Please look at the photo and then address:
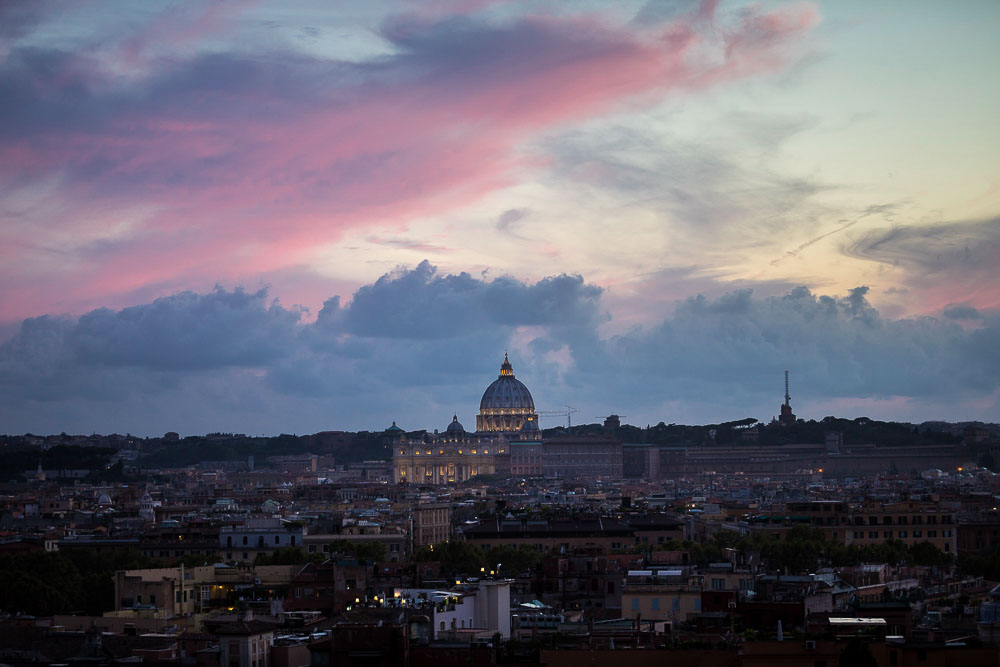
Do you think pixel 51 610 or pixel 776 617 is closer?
pixel 776 617

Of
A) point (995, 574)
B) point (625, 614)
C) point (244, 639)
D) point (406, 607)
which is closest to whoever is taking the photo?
point (244, 639)

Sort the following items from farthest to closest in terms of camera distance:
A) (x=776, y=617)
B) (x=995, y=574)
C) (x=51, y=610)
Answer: (x=995, y=574), (x=51, y=610), (x=776, y=617)

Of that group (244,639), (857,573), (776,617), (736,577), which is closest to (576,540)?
(857,573)

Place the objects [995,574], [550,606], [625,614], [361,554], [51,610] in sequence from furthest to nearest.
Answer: [361,554]
[995,574]
[51,610]
[550,606]
[625,614]

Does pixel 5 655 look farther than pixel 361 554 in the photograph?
No

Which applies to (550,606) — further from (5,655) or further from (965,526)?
(965,526)

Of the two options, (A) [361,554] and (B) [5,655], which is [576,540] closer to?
(A) [361,554]

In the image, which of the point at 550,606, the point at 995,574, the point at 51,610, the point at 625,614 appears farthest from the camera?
the point at 995,574

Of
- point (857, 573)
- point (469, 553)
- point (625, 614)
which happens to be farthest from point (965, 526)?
point (625, 614)
